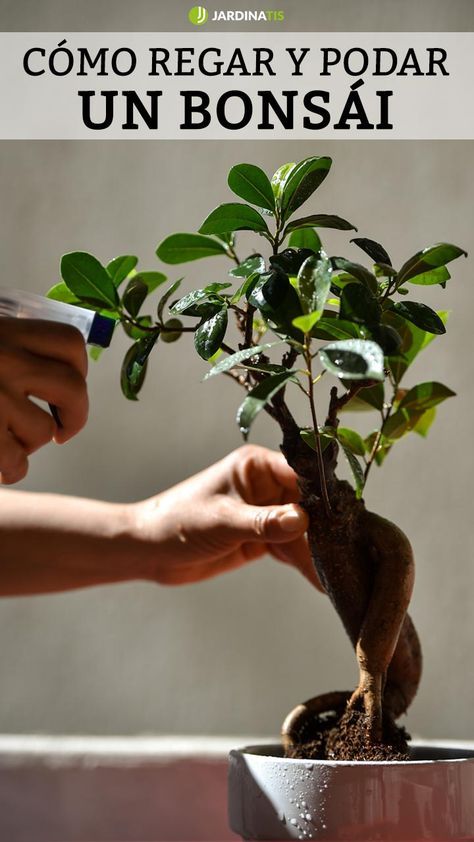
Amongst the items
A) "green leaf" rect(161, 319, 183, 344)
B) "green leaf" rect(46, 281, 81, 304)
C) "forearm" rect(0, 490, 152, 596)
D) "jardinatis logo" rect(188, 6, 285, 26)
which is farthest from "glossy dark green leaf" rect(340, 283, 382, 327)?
"jardinatis logo" rect(188, 6, 285, 26)

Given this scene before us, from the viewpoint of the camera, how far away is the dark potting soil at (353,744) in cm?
74

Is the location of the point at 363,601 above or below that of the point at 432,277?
below

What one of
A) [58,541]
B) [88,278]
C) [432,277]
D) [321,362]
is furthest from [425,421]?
[58,541]

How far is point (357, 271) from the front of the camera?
0.69 metres

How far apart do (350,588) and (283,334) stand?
28 centimetres

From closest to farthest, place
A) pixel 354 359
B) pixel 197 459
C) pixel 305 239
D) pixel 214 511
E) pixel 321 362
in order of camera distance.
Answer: pixel 354 359 < pixel 321 362 < pixel 305 239 < pixel 214 511 < pixel 197 459

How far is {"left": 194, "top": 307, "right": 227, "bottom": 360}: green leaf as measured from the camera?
0.70 m

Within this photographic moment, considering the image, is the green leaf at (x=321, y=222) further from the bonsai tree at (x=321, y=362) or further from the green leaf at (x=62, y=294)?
the green leaf at (x=62, y=294)

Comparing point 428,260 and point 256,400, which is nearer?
point 256,400

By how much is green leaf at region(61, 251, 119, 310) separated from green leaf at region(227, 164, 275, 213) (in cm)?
16

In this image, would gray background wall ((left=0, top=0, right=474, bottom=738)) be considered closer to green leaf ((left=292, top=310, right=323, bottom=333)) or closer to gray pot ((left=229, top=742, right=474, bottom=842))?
gray pot ((left=229, top=742, right=474, bottom=842))

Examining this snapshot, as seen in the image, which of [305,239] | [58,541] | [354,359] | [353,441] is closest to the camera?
[354,359]

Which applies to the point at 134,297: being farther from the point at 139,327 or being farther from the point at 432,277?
the point at 432,277

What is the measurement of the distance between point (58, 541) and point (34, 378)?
1.32 feet
